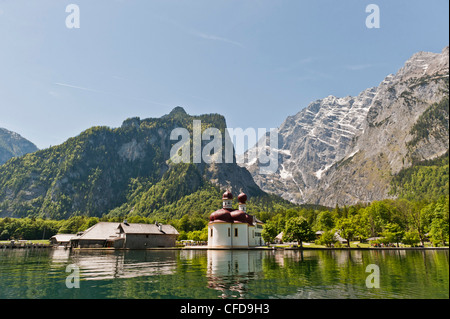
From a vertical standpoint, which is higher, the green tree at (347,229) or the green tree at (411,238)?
the green tree at (347,229)

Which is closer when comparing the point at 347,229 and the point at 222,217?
the point at 347,229

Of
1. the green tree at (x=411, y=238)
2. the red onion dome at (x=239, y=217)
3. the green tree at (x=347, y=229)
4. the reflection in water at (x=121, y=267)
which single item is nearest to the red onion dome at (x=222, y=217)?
the red onion dome at (x=239, y=217)

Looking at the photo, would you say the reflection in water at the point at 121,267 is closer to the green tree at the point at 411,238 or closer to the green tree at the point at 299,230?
the green tree at the point at 299,230

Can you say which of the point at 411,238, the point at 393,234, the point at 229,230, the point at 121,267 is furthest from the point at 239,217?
the point at 121,267

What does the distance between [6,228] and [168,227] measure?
111 metres

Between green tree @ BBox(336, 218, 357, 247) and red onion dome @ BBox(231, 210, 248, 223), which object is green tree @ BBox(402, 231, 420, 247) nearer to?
green tree @ BBox(336, 218, 357, 247)

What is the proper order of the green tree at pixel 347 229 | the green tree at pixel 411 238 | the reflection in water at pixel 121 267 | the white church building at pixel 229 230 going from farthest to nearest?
the white church building at pixel 229 230, the green tree at pixel 347 229, the green tree at pixel 411 238, the reflection in water at pixel 121 267

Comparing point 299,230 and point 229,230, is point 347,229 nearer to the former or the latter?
point 299,230

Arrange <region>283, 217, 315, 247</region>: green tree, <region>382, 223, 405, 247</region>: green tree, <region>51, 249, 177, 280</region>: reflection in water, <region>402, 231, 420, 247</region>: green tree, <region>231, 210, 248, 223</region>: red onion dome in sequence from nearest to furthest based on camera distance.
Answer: <region>51, 249, 177, 280</region>: reflection in water, <region>402, 231, 420, 247</region>: green tree, <region>382, 223, 405, 247</region>: green tree, <region>283, 217, 315, 247</region>: green tree, <region>231, 210, 248, 223</region>: red onion dome

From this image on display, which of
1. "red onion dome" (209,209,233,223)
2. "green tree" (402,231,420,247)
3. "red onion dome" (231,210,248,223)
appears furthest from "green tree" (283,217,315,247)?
"green tree" (402,231,420,247)
